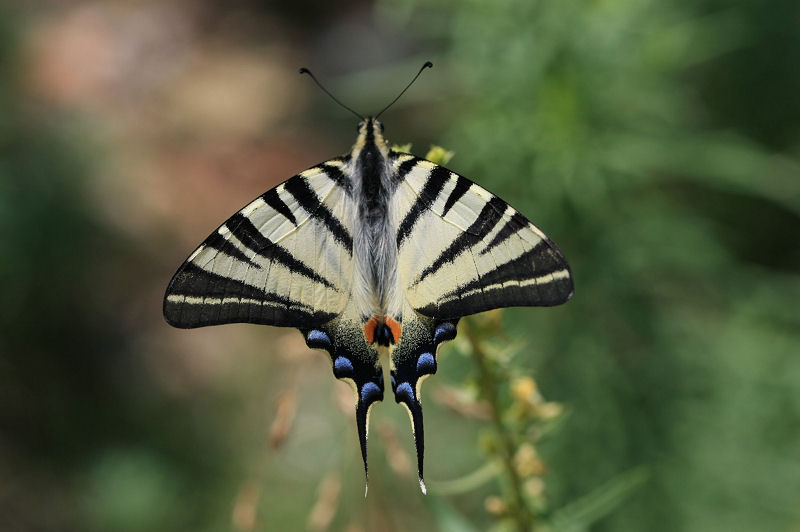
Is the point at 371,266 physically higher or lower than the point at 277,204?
lower

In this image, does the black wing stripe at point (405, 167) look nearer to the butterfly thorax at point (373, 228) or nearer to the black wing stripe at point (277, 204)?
the butterfly thorax at point (373, 228)

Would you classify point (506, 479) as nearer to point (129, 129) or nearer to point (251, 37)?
point (129, 129)

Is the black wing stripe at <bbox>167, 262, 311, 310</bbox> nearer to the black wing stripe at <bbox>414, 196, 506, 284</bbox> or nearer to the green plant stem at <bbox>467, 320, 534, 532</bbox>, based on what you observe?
the black wing stripe at <bbox>414, 196, 506, 284</bbox>

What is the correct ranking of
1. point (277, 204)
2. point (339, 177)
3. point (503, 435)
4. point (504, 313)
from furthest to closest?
point (504, 313), point (339, 177), point (277, 204), point (503, 435)

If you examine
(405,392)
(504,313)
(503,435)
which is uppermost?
(504,313)

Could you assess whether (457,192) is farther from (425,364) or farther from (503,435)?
(503,435)

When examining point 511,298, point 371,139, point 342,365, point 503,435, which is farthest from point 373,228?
point 503,435

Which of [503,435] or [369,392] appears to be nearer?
[503,435]

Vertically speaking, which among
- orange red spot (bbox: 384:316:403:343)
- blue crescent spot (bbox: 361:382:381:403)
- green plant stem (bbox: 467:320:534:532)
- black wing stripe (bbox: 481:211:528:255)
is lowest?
green plant stem (bbox: 467:320:534:532)

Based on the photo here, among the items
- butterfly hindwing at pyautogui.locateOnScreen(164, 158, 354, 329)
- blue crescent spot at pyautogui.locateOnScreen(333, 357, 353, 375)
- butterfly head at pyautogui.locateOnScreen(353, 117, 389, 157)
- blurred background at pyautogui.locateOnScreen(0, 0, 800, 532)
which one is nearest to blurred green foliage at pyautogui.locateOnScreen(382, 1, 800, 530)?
blurred background at pyautogui.locateOnScreen(0, 0, 800, 532)
